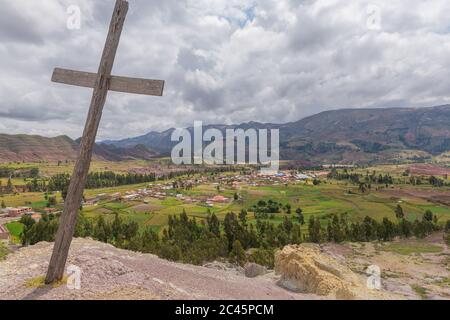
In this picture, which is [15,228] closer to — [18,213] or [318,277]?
[18,213]

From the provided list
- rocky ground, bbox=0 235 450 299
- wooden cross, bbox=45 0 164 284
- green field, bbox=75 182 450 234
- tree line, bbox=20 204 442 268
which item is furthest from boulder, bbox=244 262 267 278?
green field, bbox=75 182 450 234

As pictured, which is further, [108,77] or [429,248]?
[429,248]

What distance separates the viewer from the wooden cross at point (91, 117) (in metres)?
9.38

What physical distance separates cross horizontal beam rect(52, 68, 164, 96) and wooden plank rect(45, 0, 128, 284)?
1.04 ft

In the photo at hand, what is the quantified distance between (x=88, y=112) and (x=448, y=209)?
124046mm

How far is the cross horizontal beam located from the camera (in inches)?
363

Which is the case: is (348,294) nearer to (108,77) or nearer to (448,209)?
(108,77)

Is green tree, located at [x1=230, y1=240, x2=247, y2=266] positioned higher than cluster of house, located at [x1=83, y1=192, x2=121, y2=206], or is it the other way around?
green tree, located at [x1=230, y1=240, x2=247, y2=266]

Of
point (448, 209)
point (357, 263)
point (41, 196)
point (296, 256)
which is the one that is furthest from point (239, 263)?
point (41, 196)

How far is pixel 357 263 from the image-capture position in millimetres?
49188

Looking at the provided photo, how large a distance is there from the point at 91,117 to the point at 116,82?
1.33 meters

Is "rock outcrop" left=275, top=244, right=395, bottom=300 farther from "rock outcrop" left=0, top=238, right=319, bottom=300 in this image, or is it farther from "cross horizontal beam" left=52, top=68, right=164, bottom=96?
"cross horizontal beam" left=52, top=68, right=164, bottom=96

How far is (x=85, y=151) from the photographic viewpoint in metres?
9.54
